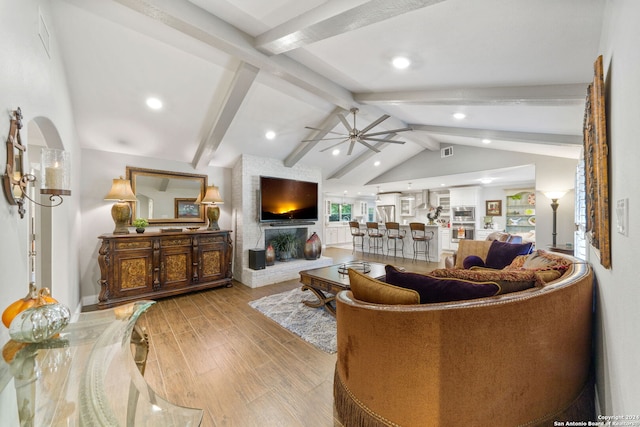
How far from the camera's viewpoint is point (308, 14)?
197 cm

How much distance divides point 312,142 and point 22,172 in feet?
13.5

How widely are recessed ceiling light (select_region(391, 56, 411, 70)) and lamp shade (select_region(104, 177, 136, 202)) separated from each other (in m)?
3.85

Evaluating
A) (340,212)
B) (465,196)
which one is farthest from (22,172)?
(465,196)

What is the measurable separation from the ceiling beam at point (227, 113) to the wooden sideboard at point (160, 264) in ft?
4.27

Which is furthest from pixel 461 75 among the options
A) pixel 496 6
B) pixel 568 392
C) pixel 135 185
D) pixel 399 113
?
pixel 135 185

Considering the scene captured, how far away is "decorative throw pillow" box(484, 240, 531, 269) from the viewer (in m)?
3.10

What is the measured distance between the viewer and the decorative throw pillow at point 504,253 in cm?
310

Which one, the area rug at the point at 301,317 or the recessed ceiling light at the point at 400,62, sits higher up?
the recessed ceiling light at the point at 400,62

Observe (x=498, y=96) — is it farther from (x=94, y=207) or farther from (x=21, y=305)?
(x=94, y=207)

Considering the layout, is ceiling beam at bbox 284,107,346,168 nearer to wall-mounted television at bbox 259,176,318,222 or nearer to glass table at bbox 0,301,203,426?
wall-mounted television at bbox 259,176,318,222

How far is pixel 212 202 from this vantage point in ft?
14.4

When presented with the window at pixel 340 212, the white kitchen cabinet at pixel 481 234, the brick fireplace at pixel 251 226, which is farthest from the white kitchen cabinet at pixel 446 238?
the brick fireplace at pixel 251 226

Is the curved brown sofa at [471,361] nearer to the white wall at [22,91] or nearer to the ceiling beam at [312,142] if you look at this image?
the white wall at [22,91]

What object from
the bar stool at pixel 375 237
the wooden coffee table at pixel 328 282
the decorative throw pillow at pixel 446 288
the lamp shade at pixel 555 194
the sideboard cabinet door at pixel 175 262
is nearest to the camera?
the decorative throw pillow at pixel 446 288
